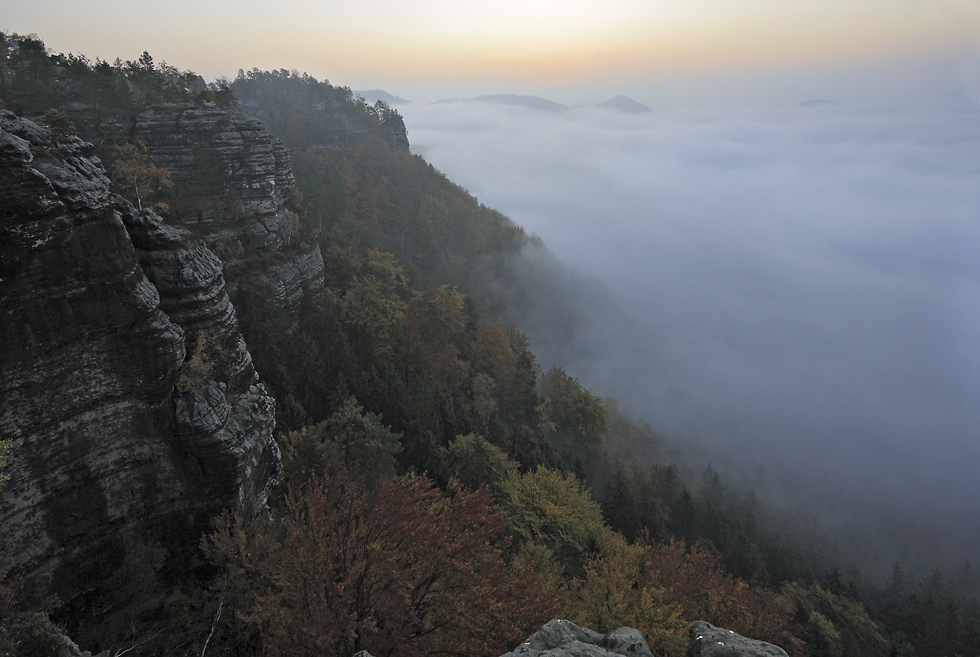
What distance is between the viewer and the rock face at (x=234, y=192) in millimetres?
36219

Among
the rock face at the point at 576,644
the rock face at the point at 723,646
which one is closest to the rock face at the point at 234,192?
the rock face at the point at 576,644

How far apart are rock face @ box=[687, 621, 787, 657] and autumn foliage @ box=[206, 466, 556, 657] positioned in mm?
5138

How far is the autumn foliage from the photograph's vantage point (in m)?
12.9

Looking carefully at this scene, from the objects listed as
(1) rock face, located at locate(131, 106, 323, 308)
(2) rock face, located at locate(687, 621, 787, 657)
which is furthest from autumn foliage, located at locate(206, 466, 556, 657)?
(1) rock face, located at locate(131, 106, 323, 308)

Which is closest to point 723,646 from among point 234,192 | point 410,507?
point 410,507

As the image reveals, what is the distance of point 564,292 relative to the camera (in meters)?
112

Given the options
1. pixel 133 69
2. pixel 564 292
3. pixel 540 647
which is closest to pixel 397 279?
pixel 133 69

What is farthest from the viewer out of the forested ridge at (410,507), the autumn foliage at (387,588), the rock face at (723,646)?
the forested ridge at (410,507)

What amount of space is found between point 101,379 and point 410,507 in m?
11.3

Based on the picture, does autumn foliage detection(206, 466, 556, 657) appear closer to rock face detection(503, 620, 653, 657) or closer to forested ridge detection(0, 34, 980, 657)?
forested ridge detection(0, 34, 980, 657)

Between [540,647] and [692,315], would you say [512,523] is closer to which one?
[540,647]

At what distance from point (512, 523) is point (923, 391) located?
205m

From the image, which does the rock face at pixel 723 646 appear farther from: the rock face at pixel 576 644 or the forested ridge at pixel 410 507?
the forested ridge at pixel 410 507

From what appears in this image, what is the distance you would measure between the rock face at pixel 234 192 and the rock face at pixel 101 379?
57.9 ft
